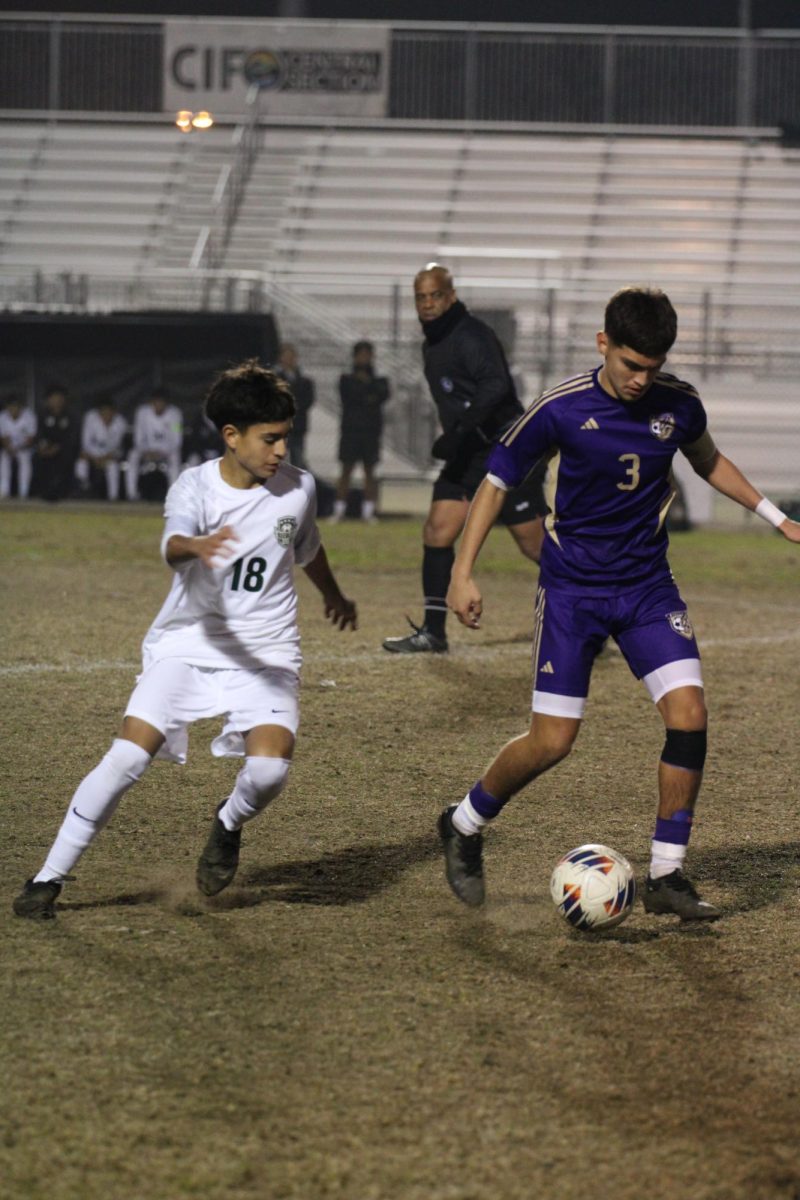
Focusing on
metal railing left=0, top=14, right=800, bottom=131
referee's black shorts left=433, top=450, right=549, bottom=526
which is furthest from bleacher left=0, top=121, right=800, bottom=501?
referee's black shorts left=433, top=450, right=549, bottom=526

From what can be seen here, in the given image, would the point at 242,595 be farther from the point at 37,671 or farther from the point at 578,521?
the point at 37,671

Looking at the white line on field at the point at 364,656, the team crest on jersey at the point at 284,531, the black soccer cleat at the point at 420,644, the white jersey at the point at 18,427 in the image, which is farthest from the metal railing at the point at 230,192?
the team crest on jersey at the point at 284,531

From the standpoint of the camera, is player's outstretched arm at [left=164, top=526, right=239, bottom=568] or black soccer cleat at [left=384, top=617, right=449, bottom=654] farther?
black soccer cleat at [left=384, top=617, right=449, bottom=654]

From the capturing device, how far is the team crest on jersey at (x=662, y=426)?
471 cm

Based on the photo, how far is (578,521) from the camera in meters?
4.76

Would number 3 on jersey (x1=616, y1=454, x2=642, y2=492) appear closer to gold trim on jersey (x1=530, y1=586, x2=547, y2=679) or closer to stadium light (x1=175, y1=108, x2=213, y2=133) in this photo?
gold trim on jersey (x1=530, y1=586, x2=547, y2=679)

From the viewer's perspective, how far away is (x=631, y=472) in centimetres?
470

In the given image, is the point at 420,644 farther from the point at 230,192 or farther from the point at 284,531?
the point at 230,192

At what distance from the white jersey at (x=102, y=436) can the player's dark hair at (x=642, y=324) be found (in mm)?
17550

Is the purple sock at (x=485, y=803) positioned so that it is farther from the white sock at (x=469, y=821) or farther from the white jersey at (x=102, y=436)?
the white jersey at (x=102, y=436)

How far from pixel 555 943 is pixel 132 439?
17931 mm

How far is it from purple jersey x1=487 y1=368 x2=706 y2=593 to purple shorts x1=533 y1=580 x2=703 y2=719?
0.19 ft

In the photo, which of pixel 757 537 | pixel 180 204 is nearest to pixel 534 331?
pixel 757 537

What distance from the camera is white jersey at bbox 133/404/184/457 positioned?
2117 cm
